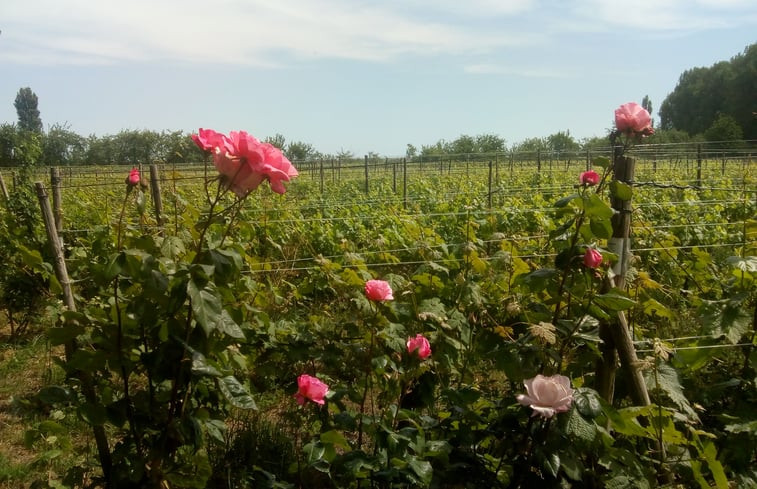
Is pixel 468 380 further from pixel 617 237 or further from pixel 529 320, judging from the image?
pixel 617 237

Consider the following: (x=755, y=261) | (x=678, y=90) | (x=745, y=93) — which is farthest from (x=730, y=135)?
(x=755, y=261)

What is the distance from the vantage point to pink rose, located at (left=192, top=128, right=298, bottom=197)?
4.17 feet

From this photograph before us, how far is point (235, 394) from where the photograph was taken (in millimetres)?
1536

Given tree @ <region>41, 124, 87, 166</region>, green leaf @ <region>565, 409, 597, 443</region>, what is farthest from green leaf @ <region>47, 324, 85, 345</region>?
tree @ <region>41, 124, 87, 166</region>

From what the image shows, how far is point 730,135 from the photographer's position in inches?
1742

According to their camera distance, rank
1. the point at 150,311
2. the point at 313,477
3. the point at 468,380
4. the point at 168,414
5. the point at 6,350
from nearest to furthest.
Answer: the point at 150,311 < the point at 168,414 < the point at 468,380 < the point at 313,477 < the point at 6,350

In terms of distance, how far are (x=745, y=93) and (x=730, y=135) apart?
55.3 ft

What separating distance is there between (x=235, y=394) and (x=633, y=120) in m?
1.21

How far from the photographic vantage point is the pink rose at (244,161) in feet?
4.17

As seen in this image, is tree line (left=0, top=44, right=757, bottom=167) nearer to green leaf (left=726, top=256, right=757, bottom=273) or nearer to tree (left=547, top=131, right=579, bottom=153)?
tree (left=547, top=131, right=579, bottom=153)

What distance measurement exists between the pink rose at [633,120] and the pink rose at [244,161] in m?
0.82

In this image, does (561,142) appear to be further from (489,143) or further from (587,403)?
(587,403)

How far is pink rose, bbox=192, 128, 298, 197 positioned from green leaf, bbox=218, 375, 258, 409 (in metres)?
0.53

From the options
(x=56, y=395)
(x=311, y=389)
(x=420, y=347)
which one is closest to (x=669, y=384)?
(x=420, y=347)
